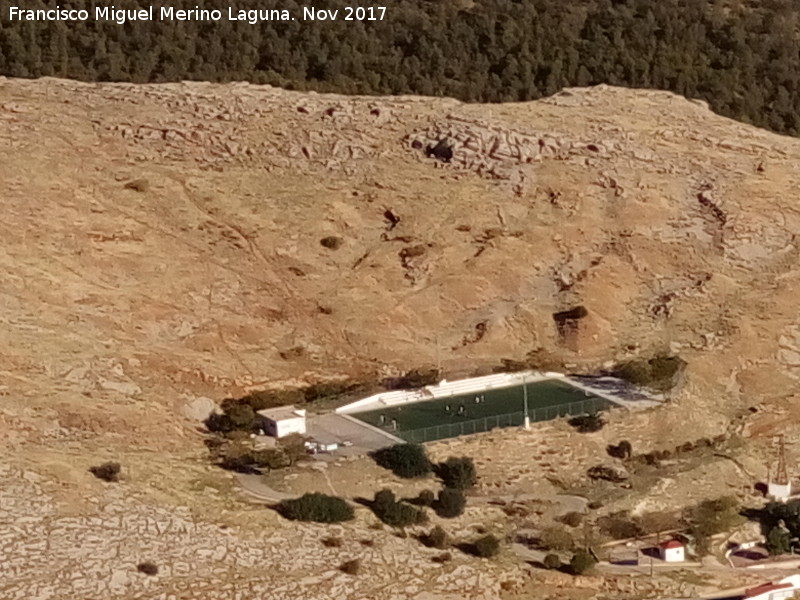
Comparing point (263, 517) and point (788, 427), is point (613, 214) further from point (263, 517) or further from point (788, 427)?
point (263, 517)

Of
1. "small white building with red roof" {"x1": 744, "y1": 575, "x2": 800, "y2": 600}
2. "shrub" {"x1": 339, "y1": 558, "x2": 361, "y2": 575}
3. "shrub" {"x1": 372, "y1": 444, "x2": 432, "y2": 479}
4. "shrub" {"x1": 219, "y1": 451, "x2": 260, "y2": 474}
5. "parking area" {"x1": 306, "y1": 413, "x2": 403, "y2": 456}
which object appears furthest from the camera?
"parking area" {"x1": 306, "y1": 413, "x2": 403, "y2": 456}

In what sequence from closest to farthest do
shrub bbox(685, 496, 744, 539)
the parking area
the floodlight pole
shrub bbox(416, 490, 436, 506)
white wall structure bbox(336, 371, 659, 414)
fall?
shrub bbox(416, 490, 436, 506) → shrub bbox(685, 496, 744, 539) → the parking area → the floodlight pole → white wall structure bbox(336, 371, 659, 414)

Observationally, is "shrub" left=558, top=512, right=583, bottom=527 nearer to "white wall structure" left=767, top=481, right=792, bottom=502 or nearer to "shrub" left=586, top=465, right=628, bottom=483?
"shrub" left=586, top=465, right=628, bottom=483

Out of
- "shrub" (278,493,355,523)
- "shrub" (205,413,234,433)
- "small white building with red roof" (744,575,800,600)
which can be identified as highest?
"shrub" (205,413,234,433)

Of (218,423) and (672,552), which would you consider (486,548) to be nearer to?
(672,552)

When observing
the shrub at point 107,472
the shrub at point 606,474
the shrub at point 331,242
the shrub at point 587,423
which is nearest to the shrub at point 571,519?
the shrub at point 606,474

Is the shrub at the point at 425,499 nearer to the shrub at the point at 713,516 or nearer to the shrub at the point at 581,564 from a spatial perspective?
the shrub at the point at 581,564

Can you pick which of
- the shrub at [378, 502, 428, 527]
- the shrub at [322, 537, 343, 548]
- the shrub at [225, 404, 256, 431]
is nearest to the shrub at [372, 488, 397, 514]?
the shrub at [378, 502, 428, 527]

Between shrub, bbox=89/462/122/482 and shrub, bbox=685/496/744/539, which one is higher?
shrub, bbox=89/462/122/482

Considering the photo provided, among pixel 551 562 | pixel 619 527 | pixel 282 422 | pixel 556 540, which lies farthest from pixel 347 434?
pixel 551 562
